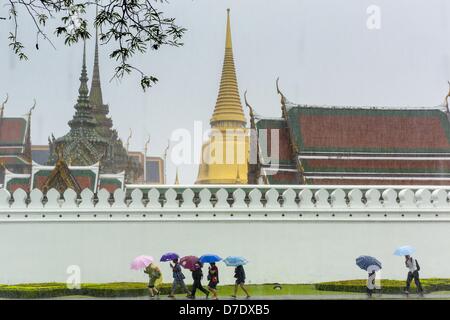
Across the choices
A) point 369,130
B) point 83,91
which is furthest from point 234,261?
point 83,91

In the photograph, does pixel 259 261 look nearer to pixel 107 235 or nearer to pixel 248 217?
pixel 248 217

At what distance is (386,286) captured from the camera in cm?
1051

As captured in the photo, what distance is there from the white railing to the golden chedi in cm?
389

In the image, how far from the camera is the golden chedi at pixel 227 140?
15.5 metres

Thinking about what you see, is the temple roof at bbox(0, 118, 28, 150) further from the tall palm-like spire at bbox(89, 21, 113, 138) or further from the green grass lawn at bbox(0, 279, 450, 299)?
the green grass lawn at bbox(0, 279, 450, 299)

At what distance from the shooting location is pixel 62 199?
11.0 meters

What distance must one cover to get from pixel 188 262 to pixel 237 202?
4.26 ft

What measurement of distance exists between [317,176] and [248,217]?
7.62 ft

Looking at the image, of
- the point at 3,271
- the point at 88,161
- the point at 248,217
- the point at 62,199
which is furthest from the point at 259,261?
the point at 88,161

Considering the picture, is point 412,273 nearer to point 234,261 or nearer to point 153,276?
point 234,261

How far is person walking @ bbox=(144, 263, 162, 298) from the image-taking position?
32.9ft

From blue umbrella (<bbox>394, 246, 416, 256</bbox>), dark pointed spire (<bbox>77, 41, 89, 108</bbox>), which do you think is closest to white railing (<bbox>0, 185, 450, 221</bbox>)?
blue umbrella (<bbox>394, 246, 416, 256</bbox>)

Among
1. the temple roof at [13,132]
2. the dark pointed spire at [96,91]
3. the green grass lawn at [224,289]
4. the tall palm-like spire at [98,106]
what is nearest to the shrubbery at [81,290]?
the green grass lawn at [224,289]

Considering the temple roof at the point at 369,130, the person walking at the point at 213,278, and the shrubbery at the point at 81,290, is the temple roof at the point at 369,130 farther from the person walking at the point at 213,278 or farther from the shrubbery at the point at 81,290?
the shrubbery at the point at 81,290
